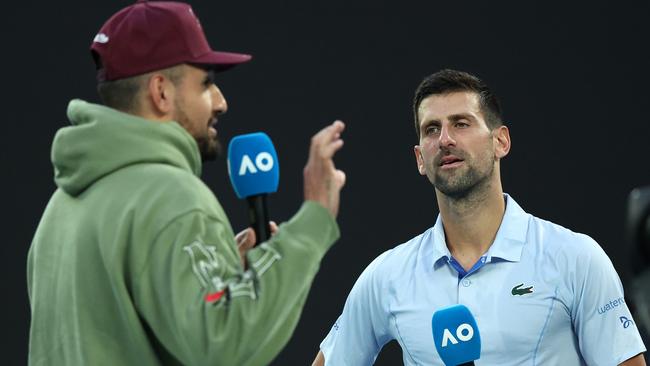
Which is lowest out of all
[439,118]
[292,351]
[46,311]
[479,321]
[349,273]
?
[292,351]

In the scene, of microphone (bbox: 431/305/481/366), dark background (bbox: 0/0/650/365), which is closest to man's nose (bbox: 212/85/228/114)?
microphone (bbox: 431/305/481/366)

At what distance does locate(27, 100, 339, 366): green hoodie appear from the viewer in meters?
1.54

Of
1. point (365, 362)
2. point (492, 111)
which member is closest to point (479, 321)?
point (365, 362)

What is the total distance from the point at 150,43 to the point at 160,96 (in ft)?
0.27

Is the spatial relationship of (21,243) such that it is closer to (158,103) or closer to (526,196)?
(526,196)

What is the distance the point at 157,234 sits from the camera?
1.55m

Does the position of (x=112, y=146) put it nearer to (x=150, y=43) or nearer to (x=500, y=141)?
(x=150, y=43)

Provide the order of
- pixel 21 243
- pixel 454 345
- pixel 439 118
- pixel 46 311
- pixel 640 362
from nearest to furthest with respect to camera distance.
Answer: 1. pixel 46 311
2. pixel 454 345
3. pixel 640 362
4. pixel 439 118
5. pixel 21 243

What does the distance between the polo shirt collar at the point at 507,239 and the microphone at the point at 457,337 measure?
16.5 inches

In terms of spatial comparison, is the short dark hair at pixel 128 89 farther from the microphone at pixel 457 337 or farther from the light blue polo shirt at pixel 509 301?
the light blue polo shirt at pixel 509 301

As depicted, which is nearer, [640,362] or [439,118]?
[640,362]

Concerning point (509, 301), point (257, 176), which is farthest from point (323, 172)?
point (509, 301)

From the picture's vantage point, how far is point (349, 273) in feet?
12.5

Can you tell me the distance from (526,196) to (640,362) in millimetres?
1485
